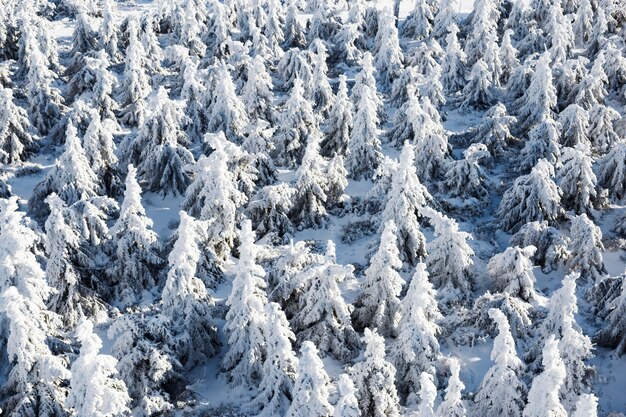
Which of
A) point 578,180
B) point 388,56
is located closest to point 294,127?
point 388,56

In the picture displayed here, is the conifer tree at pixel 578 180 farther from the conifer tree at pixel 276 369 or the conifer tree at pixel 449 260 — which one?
the conifer tree at pixel 276 369

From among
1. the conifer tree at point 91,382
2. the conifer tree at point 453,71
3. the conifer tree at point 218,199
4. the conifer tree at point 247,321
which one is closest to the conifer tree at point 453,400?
the conifer tree at point 247,321

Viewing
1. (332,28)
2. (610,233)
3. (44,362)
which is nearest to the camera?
(44,362)

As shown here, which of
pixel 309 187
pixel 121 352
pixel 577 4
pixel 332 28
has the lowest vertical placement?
pixel 121 352

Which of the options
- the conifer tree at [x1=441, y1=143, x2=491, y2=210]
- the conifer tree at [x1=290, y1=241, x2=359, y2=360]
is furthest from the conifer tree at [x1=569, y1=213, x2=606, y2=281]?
the conifer tree at [x1=290, y1=241, x2=359, y2=360]

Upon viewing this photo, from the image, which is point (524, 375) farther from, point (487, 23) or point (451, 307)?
point (487, 23)

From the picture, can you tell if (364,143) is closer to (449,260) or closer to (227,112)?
(227,112)

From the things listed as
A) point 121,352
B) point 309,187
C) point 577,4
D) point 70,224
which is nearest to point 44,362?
point 121,352
